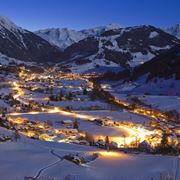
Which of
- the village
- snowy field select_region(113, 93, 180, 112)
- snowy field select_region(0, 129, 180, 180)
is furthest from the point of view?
snowy field select_region(113, 93, 180, 112)

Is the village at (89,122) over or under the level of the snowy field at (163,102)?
under

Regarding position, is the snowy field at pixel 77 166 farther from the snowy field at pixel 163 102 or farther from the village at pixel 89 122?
the snowy field at pixel 163 102

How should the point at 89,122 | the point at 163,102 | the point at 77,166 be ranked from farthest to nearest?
the point at 163,102 < the point at 89,122 < the point at 77,166

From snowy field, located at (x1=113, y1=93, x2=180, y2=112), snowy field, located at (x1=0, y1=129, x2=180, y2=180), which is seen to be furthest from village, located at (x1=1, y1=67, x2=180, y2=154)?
snowy field, located at (x1=0, y1=129, x2=180, y2=180)

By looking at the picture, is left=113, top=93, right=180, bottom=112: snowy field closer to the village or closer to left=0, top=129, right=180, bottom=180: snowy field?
the village

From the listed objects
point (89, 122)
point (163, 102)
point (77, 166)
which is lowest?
point (89, 122)

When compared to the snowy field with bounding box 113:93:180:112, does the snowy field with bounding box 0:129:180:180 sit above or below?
below

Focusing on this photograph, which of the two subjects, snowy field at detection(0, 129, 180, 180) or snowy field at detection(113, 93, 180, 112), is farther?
snowy field at detection(113, 93, 180, 112)

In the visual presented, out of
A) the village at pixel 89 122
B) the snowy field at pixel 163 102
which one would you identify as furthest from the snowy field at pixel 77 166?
the snowy field at pixel 163 102

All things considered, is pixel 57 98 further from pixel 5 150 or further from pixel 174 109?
pixel 5 150

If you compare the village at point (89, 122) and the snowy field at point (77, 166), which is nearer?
the snowy field at point (77, 166)

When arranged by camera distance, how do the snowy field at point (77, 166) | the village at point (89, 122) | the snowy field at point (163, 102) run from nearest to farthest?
1. the snowy field at point (77, 166)
2. the village at point (89, 122)
3. the snowy field at point (163, 102)

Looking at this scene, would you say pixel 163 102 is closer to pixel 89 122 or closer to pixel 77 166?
pixel 89 122

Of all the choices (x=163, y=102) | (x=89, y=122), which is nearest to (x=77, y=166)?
(x=89, y=122)
